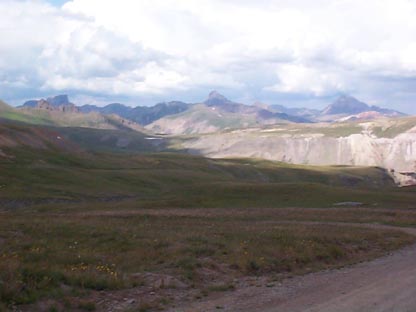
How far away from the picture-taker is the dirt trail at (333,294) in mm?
16737

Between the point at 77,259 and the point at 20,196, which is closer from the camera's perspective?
the point at 77,259

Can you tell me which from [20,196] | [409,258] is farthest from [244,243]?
[20,196]

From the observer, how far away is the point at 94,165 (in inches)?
5281

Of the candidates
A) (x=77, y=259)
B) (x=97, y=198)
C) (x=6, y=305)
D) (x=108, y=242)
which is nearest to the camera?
(x=6, y=305)

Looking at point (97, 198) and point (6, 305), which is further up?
point (6, 305)

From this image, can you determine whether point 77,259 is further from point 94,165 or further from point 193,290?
point 94,165

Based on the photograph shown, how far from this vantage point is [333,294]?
18.8m

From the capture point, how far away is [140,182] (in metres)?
113

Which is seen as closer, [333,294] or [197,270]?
[333,294]

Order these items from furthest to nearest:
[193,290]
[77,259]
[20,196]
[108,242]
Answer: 1. [20,196]
2. [108,242]
3. [77,259]
4. [193,290]

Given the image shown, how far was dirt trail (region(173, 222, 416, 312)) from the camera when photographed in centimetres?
1674

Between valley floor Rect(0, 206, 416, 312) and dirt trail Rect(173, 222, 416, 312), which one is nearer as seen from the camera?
dirt trail Rect(173, 222, 416, 312)

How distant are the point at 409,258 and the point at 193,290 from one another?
13.6 meters

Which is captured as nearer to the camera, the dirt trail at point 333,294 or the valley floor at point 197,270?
the dirt trail at point 333,294
